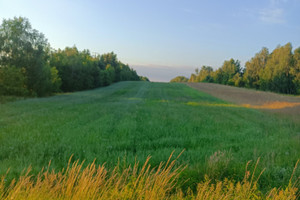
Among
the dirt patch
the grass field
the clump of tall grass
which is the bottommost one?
the grass field

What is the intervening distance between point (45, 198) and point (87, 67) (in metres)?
59.7

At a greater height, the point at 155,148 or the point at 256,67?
the point at 256,67

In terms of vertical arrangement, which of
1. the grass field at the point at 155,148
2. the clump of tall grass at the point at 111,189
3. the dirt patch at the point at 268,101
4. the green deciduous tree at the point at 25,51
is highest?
the green deciduous tree at the point at 25,51

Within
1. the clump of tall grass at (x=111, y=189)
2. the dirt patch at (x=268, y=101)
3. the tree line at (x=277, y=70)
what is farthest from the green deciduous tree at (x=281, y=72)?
the clump of tall grass at (x=111, y=189)

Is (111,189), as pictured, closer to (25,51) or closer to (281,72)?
(25,51)

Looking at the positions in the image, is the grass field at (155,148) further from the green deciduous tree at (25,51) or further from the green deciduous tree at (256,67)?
the green deciduous tree at (256,67)

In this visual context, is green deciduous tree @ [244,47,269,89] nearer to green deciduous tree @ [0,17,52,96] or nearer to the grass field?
green deciduous tree @ [0,17,52,96]

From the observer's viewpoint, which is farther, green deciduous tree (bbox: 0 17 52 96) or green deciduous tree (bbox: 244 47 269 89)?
green deciduous tree (bbox: 244 47 269 89)

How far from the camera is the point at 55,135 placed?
27.8 feet

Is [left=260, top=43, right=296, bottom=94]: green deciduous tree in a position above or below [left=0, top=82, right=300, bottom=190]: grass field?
above

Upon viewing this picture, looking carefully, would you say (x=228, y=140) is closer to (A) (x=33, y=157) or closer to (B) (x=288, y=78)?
(A) (x=33, y=157)

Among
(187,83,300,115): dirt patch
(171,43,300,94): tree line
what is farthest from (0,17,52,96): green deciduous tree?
(171,43,300,94): tree line

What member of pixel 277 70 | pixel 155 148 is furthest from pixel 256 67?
pixel 155 148

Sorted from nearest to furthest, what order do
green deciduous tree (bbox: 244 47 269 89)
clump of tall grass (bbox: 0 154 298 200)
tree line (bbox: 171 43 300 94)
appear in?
clump of tall grass (bbox: 0 154 298 200)
tree line (bbox: 171 43 300 94)
green deciduous tree (bbox: 244 47 269 89)
